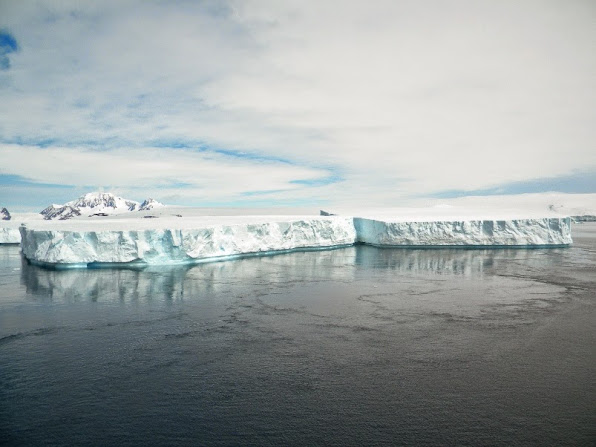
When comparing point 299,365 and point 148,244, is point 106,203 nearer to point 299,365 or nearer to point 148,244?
point 148,244

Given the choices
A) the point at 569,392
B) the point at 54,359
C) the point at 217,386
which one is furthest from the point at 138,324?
the point at 569,392

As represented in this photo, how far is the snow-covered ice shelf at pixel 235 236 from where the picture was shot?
13.5 metres

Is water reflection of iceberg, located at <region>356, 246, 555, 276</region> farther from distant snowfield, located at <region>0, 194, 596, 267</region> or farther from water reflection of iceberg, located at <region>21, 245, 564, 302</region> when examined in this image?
distant snowfield, located at <region>0, 194, 596, 267</region>

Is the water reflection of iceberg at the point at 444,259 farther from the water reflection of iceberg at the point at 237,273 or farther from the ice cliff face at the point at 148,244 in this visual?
the ice cliff face at the point at 148,244

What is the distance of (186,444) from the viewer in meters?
Result: 3.54

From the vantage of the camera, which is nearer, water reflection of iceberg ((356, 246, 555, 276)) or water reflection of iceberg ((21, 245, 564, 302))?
water reflection of iceberg ((21, 245, 564, 302))

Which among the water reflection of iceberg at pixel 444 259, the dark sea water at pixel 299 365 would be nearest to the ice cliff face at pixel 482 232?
the water reflection of iceberg at pixel 444 259

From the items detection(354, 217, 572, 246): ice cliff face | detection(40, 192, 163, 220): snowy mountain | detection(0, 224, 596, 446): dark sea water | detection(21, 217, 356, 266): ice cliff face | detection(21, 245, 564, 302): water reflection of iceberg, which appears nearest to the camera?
detection(0, 224, 596, 446): dark sea water

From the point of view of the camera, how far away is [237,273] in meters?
12.5

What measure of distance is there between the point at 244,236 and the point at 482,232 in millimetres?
11651

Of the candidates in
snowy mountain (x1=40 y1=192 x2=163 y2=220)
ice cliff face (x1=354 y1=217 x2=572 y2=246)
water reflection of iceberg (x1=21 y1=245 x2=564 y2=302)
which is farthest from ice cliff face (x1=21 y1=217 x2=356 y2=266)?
snowy mountain (x1=40 y1=192 x2=163 y2=220)

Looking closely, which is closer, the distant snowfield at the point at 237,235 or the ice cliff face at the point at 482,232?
the distant snowfield at the point at 237,235

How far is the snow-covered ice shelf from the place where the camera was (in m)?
13.5

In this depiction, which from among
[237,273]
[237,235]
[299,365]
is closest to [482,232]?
[237,235]
